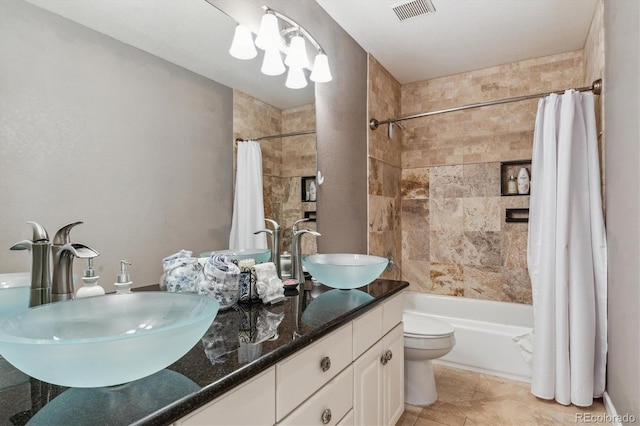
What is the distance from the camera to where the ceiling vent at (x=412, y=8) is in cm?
215

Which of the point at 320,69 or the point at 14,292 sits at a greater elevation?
the point at 320,69

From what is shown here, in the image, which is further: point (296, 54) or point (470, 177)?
point (470, 177)

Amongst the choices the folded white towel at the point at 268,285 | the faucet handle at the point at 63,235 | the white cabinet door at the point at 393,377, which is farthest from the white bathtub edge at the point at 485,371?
the faucet handle at the point at 63,235

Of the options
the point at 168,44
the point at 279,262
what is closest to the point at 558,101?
the point at 279,262

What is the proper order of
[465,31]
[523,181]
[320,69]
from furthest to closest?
[523,181] < [465,31] < [320,69]

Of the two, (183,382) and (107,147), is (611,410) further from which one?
(107,147)

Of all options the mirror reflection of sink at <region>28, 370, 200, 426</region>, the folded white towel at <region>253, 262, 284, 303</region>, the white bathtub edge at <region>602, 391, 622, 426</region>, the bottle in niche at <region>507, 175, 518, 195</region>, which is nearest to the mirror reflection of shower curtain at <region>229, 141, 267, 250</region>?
the folded white towel at <region>253, 262, 284, 303</region>

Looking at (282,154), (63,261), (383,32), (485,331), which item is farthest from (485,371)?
(63,261)

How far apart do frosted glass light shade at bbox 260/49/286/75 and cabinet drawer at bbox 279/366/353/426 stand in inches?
56.9

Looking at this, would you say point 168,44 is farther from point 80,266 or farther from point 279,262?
point 279,262

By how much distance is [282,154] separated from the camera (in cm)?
190

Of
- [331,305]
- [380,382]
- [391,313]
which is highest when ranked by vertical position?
[331,305]

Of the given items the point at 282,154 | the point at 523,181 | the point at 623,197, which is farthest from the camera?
the point at 523,181

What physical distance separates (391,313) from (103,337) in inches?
50.1
